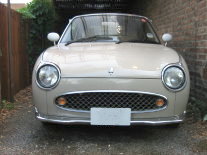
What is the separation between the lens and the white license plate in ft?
10.6

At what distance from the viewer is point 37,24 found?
28.0 ft

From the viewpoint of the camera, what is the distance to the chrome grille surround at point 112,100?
3258 mm

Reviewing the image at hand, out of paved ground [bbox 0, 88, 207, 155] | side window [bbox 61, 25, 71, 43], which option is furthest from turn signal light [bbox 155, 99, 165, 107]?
side window [bbox 61, 25, 71, 43]

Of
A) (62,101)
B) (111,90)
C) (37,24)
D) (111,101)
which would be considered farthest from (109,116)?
(37,24)

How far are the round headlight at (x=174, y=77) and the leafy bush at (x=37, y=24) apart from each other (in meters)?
4.84

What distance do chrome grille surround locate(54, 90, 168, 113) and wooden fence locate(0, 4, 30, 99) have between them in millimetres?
2169

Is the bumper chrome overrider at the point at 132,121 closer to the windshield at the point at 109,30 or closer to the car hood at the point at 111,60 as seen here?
the car hood at the point at 111,60

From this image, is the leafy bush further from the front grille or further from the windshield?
the front grille

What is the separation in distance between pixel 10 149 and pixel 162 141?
162cm

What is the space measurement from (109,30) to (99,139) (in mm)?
1708

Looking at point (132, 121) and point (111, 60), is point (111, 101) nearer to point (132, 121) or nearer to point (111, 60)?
point (132, 121)

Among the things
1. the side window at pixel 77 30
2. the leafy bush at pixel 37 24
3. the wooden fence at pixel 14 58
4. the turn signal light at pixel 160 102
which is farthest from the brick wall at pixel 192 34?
the leafy bush at pixel 37 24

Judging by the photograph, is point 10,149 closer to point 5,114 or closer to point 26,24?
point 5,114

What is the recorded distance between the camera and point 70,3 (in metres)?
13.8
